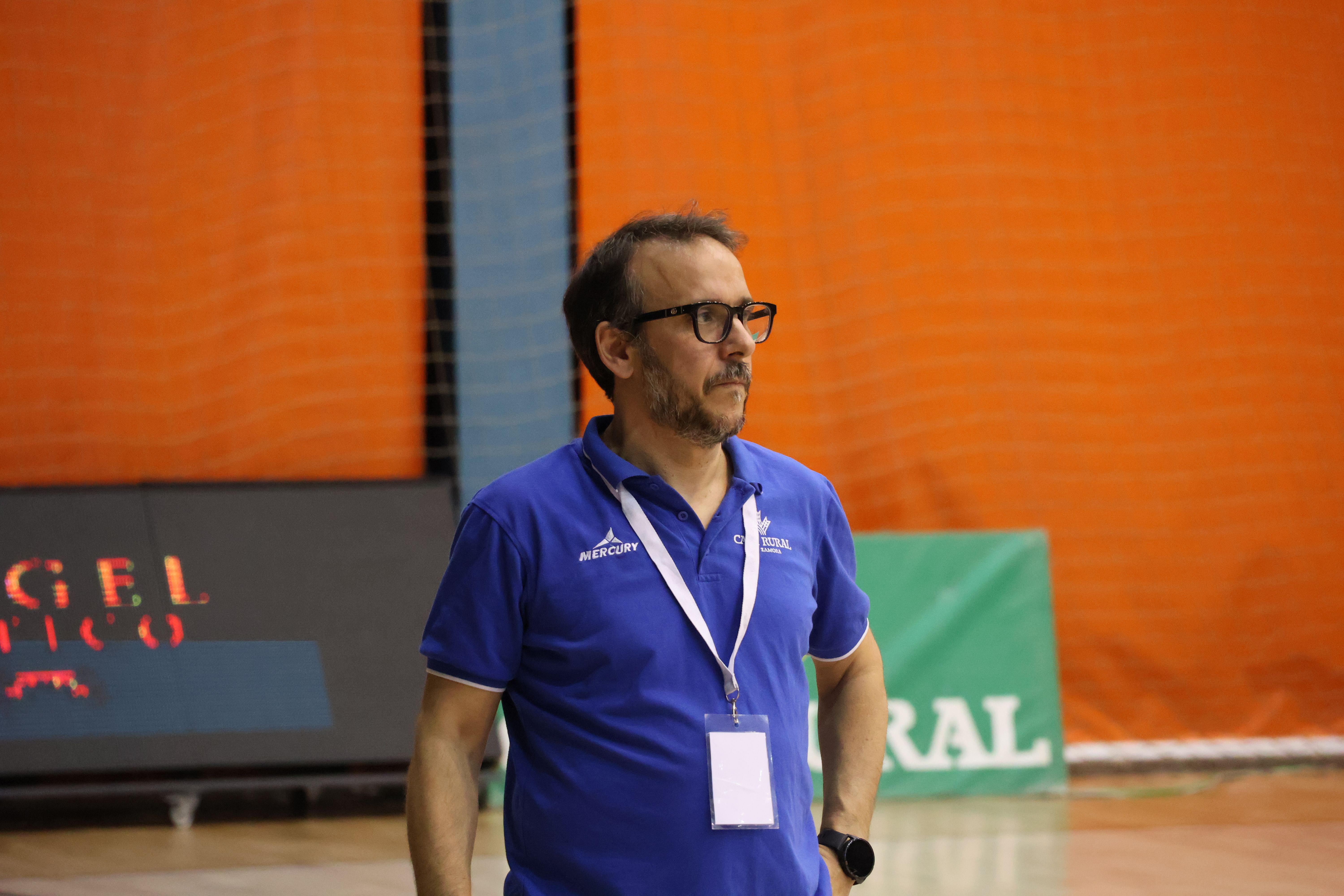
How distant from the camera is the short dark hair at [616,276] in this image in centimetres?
162

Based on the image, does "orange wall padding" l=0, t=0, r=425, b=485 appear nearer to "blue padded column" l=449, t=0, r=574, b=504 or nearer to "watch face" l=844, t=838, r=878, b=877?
"blue padded column" l=449, t=0, r=574, b=504

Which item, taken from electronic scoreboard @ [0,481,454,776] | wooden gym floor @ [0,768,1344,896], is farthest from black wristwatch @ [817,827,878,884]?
electronic scoreboard @ [0,481,454,776]

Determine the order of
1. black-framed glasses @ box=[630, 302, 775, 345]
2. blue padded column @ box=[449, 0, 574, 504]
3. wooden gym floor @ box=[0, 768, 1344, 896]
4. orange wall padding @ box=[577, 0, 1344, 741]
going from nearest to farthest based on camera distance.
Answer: black-framed glasses @ box=[630, 302, 775, 345], wooden gym floor @ box=[0, 768, 1344, 896], blue padded column @ box=[449, 0, 574, 504], orange wall padding @ box=[577, 0, 1344, 741]

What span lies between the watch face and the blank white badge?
0.20 meters

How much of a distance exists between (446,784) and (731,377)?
61 cm

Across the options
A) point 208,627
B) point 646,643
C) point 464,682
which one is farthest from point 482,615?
point 208,627

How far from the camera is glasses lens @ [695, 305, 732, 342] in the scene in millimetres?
1557

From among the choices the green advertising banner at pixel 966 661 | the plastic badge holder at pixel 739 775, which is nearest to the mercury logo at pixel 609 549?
the plastic badge holder at pixel 739 775

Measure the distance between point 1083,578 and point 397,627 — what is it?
2.89m

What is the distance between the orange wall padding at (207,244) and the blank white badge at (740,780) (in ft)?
12.1

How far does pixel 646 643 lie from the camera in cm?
146

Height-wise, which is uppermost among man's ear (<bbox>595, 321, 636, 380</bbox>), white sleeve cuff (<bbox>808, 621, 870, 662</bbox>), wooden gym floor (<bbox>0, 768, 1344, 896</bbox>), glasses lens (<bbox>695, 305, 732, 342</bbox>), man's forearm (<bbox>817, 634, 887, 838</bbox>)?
glasses lens (<bbox>695, 305, 732, 342</bbox>)

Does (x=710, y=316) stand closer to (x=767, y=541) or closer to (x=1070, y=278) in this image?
(x=767, y=541)

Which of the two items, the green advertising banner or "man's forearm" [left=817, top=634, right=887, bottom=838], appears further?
the green advertising banner
